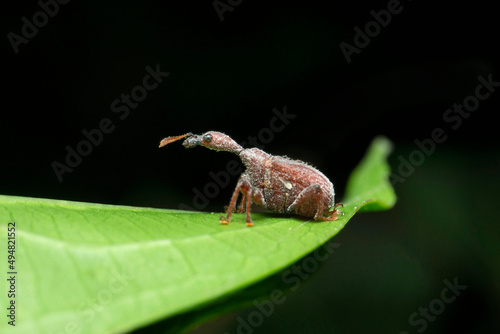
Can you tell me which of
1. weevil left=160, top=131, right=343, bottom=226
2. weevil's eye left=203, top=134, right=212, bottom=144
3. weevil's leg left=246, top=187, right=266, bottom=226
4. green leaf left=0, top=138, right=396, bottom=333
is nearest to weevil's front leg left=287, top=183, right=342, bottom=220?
weevil left=160, top=131, right=343, bottom=226

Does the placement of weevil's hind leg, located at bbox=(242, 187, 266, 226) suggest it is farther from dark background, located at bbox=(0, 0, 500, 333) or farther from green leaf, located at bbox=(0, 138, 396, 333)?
dark background, located at bbox=(0, 0, 500, 333)

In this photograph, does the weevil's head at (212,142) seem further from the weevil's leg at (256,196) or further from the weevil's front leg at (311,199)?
the weevil's front leg at (311,199)

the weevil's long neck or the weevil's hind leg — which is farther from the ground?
the weevil's long neck

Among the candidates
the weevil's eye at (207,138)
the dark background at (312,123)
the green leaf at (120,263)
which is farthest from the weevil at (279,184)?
the dark background at (312,123)

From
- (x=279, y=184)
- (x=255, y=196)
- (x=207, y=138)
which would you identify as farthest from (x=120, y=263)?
(x=279, y=184)

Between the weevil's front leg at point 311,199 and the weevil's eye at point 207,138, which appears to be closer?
the weevil's front leg at point 311,199

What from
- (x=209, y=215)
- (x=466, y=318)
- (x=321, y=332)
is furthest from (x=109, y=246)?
(x=466, y=318)

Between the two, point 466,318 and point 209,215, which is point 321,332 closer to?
point 466,318
